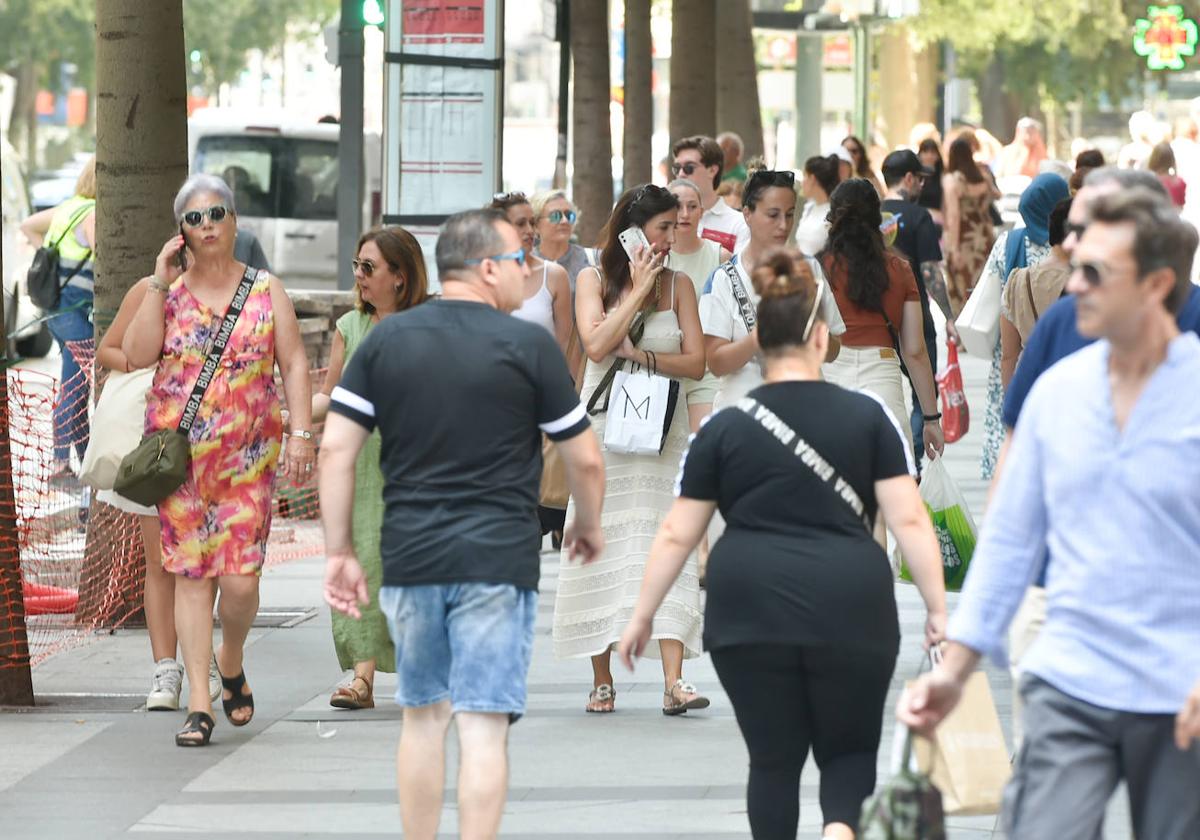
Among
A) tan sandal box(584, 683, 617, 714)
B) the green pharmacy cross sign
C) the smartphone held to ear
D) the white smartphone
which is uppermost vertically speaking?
the green pharmacy cross sign

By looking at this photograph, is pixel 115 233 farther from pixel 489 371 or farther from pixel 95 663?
pixel 489 371

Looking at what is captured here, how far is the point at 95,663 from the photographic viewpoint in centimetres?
955

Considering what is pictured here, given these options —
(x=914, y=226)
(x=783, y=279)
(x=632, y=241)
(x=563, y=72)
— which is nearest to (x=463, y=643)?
(x=783, y=279)

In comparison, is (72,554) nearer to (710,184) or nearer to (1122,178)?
(710,184)

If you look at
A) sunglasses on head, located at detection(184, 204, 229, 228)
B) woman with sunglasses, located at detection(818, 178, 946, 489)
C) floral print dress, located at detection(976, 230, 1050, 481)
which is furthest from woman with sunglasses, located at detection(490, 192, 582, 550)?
sunglasses on head, located at detection(184, 204, 229, 228)

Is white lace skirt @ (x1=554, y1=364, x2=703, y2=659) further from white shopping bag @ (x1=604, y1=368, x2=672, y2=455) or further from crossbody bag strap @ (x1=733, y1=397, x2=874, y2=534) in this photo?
crossbody bag strap @ (x1=733, y1=397, x2=874, y2=534)

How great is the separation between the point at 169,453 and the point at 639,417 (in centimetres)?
167

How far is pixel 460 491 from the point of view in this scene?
5746mm

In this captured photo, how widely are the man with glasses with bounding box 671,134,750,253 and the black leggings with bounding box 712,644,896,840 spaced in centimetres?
663

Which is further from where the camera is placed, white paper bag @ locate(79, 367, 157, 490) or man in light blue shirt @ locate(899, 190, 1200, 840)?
white paper bag @ locate(79, 367, 157, 490)

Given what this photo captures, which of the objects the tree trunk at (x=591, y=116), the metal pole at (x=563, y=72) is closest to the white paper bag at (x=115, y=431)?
the metal pole at (x=563, y=72)

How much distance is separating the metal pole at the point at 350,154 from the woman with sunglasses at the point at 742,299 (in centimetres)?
816

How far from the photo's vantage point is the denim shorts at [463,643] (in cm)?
577

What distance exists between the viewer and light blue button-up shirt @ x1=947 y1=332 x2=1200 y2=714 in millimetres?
4207
